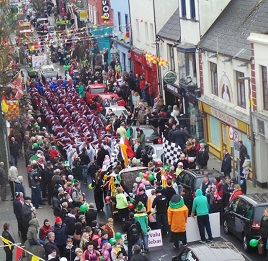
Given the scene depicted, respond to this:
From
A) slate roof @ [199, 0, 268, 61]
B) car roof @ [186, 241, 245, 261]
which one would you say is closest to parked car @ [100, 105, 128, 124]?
slate roof @ [199, 0, 268, 61]

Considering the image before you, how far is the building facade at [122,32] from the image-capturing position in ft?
197

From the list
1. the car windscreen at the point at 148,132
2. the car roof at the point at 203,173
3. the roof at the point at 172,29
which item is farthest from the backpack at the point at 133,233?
the roof at the point at 172,29

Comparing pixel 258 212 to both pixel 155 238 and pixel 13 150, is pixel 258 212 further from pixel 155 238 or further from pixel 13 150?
pixel 13 150

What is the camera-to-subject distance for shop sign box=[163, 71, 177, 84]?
4669 centimetres

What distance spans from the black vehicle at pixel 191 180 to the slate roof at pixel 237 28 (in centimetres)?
629

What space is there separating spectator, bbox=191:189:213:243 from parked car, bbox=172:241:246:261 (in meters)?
4.26

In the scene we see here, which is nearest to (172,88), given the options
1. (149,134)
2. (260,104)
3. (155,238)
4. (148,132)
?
(148,132)

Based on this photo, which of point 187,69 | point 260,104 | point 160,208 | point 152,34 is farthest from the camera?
point 152,34

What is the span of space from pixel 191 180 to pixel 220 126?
933 cm

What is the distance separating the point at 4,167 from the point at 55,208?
8.60 meters

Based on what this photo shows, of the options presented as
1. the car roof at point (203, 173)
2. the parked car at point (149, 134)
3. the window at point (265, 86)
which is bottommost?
the parked car at point (149, 134)

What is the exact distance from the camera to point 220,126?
39.7m

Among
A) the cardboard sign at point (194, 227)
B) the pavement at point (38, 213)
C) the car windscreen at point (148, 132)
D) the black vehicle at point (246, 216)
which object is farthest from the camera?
the car windscreen at point (148, 132)

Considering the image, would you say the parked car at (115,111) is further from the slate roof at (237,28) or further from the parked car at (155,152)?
the parked car at (155,152)
